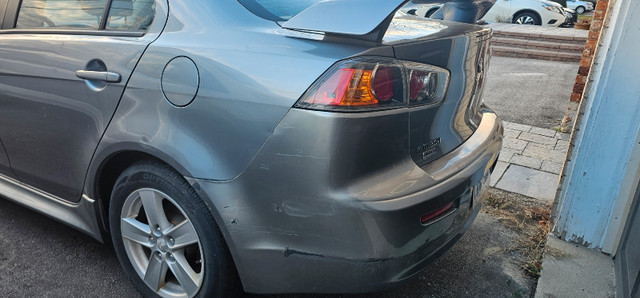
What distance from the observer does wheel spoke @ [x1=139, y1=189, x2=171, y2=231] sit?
2.11 meters

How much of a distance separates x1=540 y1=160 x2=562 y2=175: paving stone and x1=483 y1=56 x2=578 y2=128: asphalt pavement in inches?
45.5


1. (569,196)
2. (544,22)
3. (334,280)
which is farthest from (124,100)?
(544,22)

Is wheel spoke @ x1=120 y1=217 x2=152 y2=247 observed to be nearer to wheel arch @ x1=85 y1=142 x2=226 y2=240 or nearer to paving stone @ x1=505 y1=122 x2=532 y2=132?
wheel arch @ x1=85 y1=142 x2=226 y2=240

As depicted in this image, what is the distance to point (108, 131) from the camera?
2129mm

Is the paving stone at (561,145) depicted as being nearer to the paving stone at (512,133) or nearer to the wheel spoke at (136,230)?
the paving stone at (512,133)

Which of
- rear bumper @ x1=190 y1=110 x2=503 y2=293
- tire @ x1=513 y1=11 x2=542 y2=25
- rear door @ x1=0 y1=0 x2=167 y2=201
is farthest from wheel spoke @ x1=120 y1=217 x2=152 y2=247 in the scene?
tire @ x1=513 y1=11 x2=542 y2=25

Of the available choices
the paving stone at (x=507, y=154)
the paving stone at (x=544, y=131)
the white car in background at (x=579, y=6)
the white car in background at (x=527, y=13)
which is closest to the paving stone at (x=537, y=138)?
the paving stone at (x=544, y=131)

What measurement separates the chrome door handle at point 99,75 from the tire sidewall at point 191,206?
37cm

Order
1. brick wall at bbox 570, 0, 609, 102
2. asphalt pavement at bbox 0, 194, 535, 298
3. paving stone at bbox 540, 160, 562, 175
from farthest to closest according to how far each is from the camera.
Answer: brick wall at bbox 570, 0, 609, 102 → paving stone at bbox 540, 160, 562, 175 → asphalt pavement at bbox 0, 194, 535, 298

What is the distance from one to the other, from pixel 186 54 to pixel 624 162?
2205mm

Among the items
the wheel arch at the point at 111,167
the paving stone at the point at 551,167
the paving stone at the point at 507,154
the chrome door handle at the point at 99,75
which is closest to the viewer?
the wheel arch at the point at 111,167

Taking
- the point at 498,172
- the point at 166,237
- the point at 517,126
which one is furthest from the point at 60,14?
the point at 517,126

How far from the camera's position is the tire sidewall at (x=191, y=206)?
195 centimetres

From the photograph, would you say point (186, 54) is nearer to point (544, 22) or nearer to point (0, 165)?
point (0, 165)
